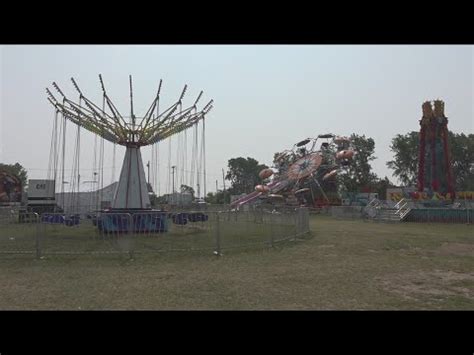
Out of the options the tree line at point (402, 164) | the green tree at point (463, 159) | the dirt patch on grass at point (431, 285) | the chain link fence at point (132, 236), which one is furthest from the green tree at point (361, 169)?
the dirt patch on grass at point (431, 285)

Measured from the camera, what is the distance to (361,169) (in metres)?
74.8

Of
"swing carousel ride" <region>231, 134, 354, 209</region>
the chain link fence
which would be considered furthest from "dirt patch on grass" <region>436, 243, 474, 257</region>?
"swing carousel ride" <region>231, 134, 354, 209</region>

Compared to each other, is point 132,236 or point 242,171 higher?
point 242,171

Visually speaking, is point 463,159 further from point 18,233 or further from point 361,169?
point 18,233

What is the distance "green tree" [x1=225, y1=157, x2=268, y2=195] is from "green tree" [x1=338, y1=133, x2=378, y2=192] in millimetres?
29218

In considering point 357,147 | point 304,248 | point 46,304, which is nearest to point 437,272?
point 304,248

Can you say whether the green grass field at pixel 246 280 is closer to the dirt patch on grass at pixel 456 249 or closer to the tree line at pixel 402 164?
the dirt patch on grass at pixel 456 249

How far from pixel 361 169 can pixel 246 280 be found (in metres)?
70.1

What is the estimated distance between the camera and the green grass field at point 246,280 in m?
6.39

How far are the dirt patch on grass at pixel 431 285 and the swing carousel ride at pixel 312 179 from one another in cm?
4144

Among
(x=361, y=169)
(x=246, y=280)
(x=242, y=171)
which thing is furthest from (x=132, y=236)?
(x=242, y=171)

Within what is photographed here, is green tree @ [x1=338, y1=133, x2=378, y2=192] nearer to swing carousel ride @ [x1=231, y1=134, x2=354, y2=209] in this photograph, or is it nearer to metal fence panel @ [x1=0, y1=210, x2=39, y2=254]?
swing carousel ride @ [x1=231, y1=134, x2=354, y2=209]
